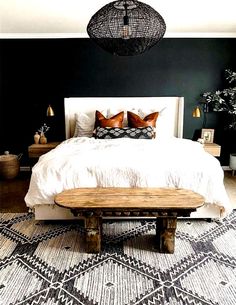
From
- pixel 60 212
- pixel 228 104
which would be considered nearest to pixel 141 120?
pixel 228 104

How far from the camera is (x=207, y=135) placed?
15.5ft

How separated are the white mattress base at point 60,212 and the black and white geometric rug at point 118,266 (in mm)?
115

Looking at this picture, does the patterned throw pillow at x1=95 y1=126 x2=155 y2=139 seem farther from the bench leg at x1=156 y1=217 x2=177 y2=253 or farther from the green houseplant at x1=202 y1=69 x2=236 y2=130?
the bench leg at x1=156 y1=217 x2=177 y2=253

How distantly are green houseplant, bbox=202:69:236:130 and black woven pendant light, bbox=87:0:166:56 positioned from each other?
8.42 feet

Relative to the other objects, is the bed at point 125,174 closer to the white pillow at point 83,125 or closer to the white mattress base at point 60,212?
the white mattress base at point 60,212

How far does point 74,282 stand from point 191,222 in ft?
4.83

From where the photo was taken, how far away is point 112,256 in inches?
90.2

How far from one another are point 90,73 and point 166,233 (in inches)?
131

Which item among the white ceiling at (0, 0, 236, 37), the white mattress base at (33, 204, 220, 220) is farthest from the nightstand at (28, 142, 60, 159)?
the white ceiling at (0, 0, 236, 37)

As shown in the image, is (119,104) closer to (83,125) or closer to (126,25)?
(83,125)

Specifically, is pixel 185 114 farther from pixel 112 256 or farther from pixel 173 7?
pixel 112 256

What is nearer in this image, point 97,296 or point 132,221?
point 97,296

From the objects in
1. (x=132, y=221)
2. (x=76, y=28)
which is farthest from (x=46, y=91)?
(x=132, y=221)

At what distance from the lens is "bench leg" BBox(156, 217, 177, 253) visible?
2.22m
